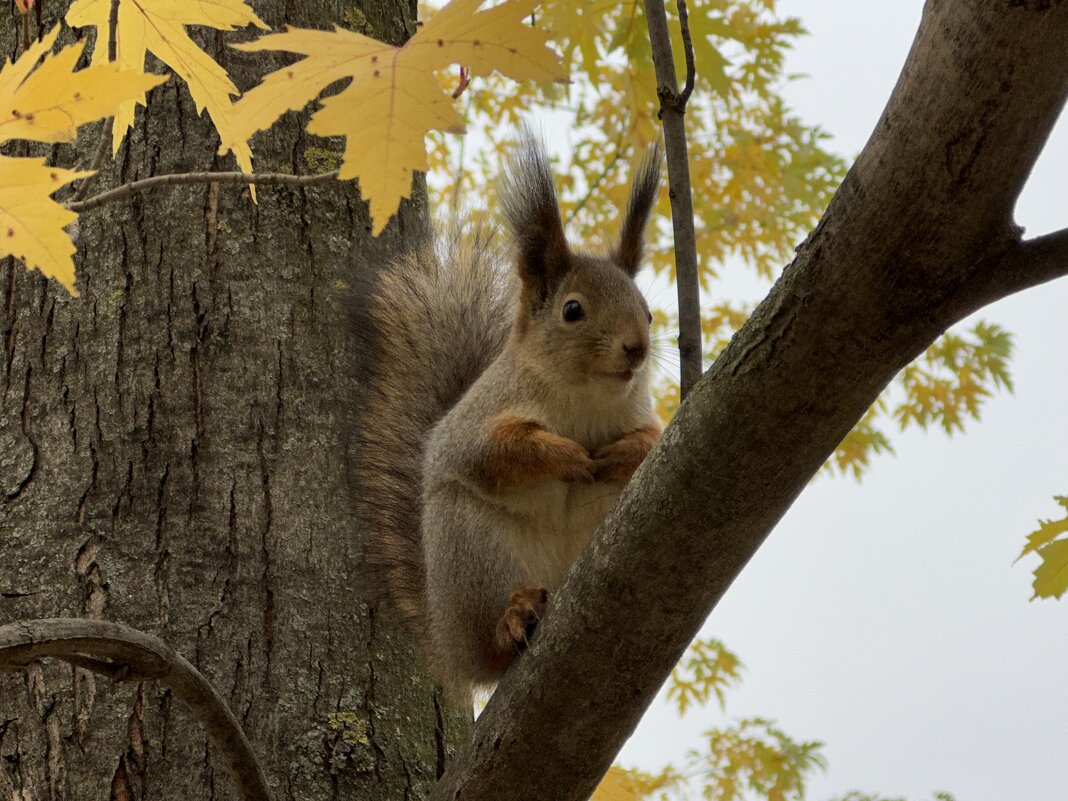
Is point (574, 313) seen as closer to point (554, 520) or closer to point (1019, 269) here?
point (554, 520)

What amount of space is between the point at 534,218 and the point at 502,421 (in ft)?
1.35

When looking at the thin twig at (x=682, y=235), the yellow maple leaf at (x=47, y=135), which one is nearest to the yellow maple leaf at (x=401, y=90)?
the yellow maple leaf at (x=47, y=135)

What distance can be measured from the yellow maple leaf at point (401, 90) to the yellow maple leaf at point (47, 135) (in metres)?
0.12

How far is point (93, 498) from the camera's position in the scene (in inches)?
67.8

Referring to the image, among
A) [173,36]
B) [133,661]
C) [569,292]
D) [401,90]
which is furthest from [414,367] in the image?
[401,90]

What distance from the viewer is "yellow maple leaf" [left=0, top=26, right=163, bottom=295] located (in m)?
1.01

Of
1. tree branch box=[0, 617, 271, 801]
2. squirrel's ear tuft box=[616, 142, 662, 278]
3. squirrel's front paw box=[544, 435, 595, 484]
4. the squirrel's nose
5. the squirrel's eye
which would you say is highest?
squirrel's ear tuft box=[616, 142, 662, 278]

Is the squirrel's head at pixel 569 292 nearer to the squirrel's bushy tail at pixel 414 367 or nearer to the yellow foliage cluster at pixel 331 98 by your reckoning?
the squirrel's bushy tail at pixel 414 367

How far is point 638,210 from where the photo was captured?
2271mm

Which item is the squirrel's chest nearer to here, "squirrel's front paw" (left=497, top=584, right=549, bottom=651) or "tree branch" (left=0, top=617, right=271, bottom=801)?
"squirrel's front paw" (left=497, top=584, right=549, bottom=651)

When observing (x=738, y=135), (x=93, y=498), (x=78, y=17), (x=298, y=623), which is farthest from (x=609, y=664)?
(x=738, y=135)

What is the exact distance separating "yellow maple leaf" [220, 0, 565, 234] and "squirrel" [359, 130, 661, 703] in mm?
854

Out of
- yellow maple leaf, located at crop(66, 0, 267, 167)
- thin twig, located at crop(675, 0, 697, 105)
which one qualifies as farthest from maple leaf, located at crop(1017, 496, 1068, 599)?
yellow maple leaf, located at crop(66, 0, 267, 167)

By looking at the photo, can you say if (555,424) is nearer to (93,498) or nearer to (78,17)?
A: (93,498)
